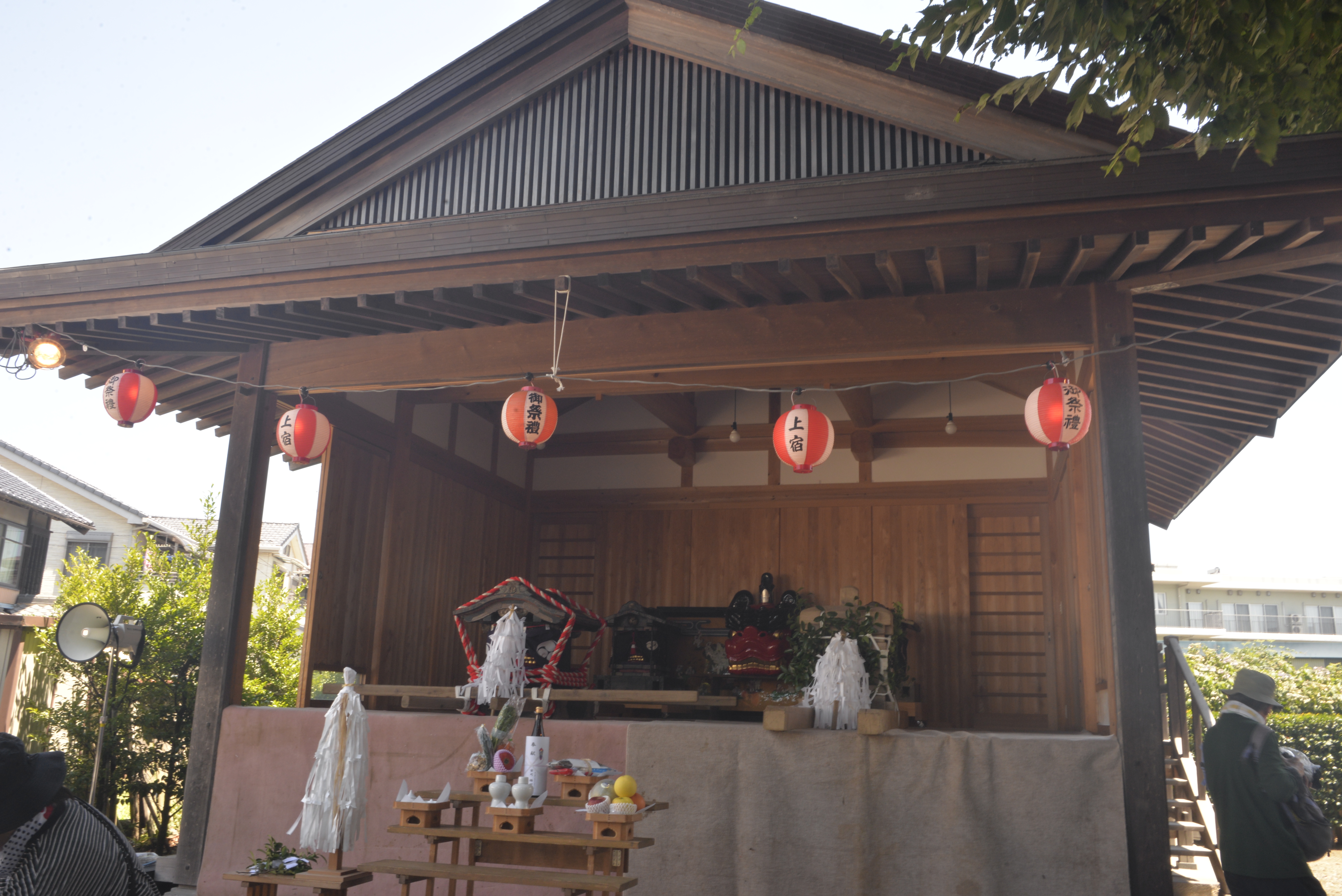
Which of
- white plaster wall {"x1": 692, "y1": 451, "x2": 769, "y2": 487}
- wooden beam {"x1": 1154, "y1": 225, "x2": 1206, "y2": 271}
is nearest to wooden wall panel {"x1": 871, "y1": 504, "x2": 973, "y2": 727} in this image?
white plaster wall {"x1": 692, "y1": 451, "x2": 769, "y2": 487}

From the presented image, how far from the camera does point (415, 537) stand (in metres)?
8.63

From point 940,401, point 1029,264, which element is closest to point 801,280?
point 1029,264

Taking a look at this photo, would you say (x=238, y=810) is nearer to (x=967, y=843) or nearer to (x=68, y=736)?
(x=967, y=843)

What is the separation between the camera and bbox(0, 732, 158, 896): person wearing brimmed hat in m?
2.86

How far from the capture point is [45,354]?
6.52 metres

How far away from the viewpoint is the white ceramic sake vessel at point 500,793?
166 inches

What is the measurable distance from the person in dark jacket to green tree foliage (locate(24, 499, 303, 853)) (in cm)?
788

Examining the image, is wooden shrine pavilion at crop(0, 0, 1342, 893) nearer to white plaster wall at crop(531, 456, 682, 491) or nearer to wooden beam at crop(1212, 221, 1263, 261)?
wooden beam at crop(1212, 221, 1263, 261)

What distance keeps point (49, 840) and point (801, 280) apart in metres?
4.23

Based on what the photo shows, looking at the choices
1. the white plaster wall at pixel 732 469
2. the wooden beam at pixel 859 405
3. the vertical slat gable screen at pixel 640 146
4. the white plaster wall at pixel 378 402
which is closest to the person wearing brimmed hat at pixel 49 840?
the vertical slat gable screen at pixel 640 146

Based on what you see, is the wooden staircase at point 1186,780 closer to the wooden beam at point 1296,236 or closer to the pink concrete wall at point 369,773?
the wooden beam at point 1296,236

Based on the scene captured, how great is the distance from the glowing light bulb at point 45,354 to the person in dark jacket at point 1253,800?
7234 mm

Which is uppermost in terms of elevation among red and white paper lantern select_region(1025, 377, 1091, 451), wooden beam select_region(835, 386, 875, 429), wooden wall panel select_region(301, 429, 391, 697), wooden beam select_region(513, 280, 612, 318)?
wooden beam select_region(835, 386, 875, 429)

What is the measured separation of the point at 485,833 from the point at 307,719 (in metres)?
2.40
